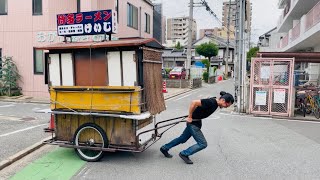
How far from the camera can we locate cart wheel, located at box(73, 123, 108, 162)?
20.9ft

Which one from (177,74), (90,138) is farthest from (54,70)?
(177,74)

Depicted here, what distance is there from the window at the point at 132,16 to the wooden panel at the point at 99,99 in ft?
53.1

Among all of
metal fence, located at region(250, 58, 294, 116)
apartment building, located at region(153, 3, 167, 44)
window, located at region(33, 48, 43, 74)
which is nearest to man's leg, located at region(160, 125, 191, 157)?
metal fence, located at region(250, 58, 294, 116)

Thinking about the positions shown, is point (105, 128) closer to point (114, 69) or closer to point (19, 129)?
point (114, 69)

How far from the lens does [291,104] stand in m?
13.1

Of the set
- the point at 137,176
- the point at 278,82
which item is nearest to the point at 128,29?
the point at 278,82

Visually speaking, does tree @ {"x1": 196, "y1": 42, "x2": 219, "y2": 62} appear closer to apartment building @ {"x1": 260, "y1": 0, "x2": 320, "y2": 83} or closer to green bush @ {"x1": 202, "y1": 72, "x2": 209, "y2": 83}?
green bush @ {"x1": 202, "y1": 72, "x2": 209, "y2": 83}

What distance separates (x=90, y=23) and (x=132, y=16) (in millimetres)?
15217

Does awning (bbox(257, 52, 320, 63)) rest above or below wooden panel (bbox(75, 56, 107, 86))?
above

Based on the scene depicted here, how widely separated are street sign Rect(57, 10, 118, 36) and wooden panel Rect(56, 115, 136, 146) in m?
2.45

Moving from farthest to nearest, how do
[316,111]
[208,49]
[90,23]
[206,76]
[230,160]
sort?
[208,49] < [206,76] < [316,111] < [90,23] < [230,160]

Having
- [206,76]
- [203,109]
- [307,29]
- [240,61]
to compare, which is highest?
[307,29]

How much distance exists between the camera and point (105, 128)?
254 inches

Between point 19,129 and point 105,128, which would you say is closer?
point 105,128
